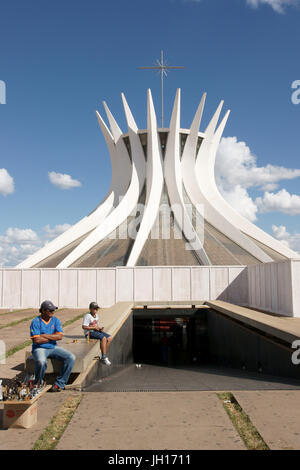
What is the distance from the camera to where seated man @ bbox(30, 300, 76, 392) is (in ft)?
16.1

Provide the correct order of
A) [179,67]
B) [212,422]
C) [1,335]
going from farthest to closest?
[179,67]
[1,335]
[212,422]

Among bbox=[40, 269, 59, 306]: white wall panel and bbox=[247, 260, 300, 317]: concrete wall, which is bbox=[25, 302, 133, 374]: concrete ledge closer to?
bbox=[247, 260, 300, 317]: concrete wall

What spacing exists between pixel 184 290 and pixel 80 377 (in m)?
14.0

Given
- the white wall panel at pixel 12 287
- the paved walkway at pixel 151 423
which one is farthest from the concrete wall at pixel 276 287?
the white wall panel at pixel 12 287

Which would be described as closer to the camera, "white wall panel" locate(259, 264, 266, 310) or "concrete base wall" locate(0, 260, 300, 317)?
"white wall panel" locate(259, 264, 266, 310)

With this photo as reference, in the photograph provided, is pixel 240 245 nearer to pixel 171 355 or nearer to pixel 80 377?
pixel 171 355

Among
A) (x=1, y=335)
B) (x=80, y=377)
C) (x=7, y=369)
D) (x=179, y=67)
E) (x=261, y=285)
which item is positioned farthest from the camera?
(x=179, y=67)

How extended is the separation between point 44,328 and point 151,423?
2010 mm

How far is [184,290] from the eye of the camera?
19.2 m

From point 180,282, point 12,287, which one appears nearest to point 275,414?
point 180,282

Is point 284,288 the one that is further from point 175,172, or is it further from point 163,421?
point 175,172

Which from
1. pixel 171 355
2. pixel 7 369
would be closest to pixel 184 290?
pixel 171 355

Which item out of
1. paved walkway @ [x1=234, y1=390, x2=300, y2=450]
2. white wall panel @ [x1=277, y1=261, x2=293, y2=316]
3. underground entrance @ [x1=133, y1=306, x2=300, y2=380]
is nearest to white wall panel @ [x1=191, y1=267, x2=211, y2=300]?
underground entrance @ [x1=133, y1=306, x2=300, y2=380]

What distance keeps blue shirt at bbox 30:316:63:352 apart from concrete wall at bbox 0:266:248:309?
14.0 metres
